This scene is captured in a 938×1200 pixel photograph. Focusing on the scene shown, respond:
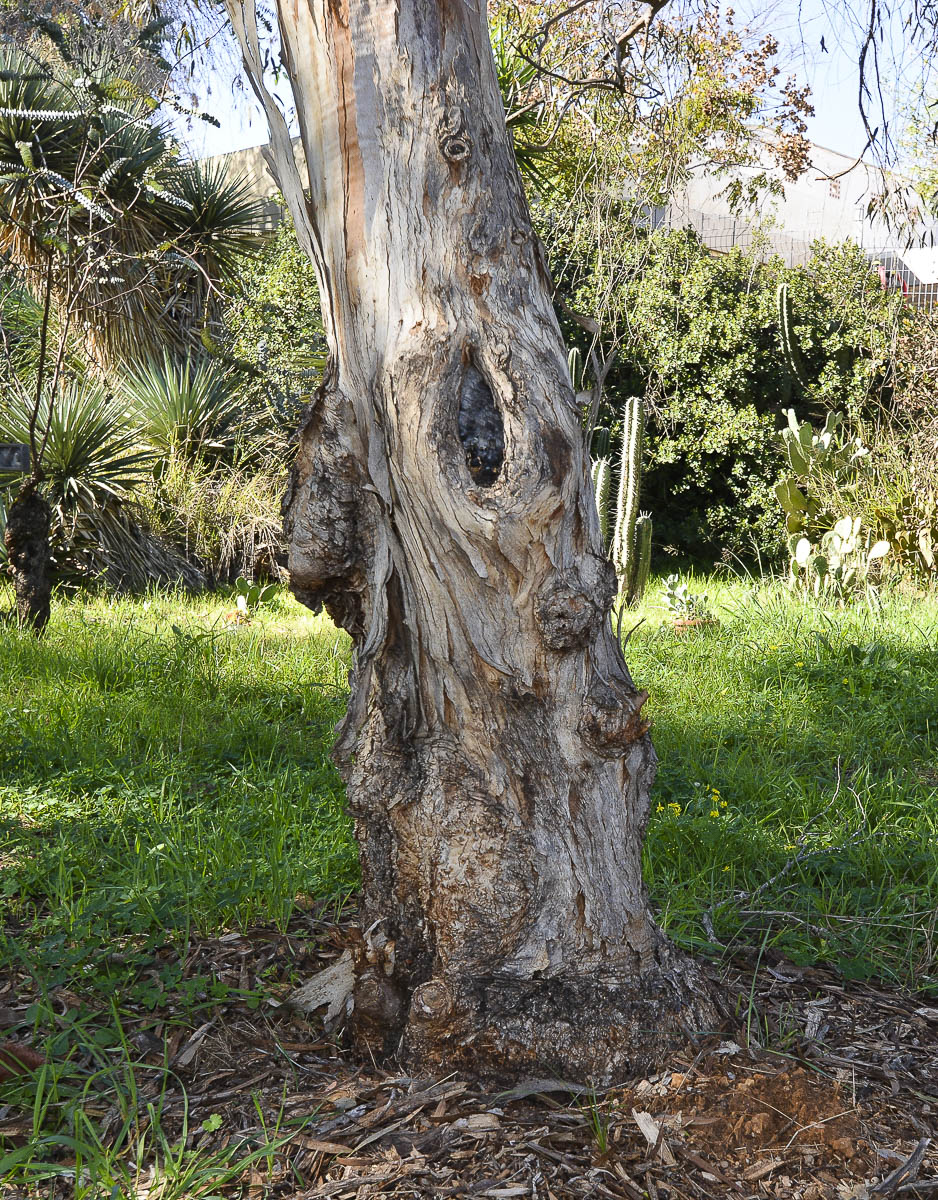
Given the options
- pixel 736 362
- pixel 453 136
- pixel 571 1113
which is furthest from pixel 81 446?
pixel 571 1113

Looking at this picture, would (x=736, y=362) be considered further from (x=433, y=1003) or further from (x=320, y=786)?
(x=433, y=1003)

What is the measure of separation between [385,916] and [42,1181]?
80 cm

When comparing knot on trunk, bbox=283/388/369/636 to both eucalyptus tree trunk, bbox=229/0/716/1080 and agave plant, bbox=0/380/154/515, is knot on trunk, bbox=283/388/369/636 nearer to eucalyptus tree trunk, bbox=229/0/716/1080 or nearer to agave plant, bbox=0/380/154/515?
eucalyptus tree trunk, bbox=229/0/716/1080

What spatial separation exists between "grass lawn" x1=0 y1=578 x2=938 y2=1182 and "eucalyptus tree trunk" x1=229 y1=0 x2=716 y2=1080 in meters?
0.59

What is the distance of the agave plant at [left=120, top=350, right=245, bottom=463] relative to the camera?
949cm

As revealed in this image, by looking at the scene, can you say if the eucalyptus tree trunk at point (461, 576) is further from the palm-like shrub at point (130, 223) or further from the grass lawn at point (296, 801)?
the palm-like shrub at point (130, 223)

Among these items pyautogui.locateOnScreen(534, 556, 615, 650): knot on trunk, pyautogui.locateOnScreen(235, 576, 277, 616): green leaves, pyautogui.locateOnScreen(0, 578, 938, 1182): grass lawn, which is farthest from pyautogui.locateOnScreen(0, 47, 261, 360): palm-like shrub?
pyautogui.locateOnScreen(534, 556, 615, 650): knot on trunk

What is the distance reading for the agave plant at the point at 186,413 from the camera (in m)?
9.49

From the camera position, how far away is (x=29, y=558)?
238 inches

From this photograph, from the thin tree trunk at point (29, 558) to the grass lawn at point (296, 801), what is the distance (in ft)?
0.73

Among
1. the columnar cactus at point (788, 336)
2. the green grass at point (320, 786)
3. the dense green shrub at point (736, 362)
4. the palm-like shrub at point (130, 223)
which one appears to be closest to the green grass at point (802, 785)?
the green grass at point (320, 786)

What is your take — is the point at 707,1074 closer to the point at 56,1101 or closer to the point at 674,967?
the point at 674,967

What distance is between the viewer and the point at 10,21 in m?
6.63

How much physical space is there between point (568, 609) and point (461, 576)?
225mm
